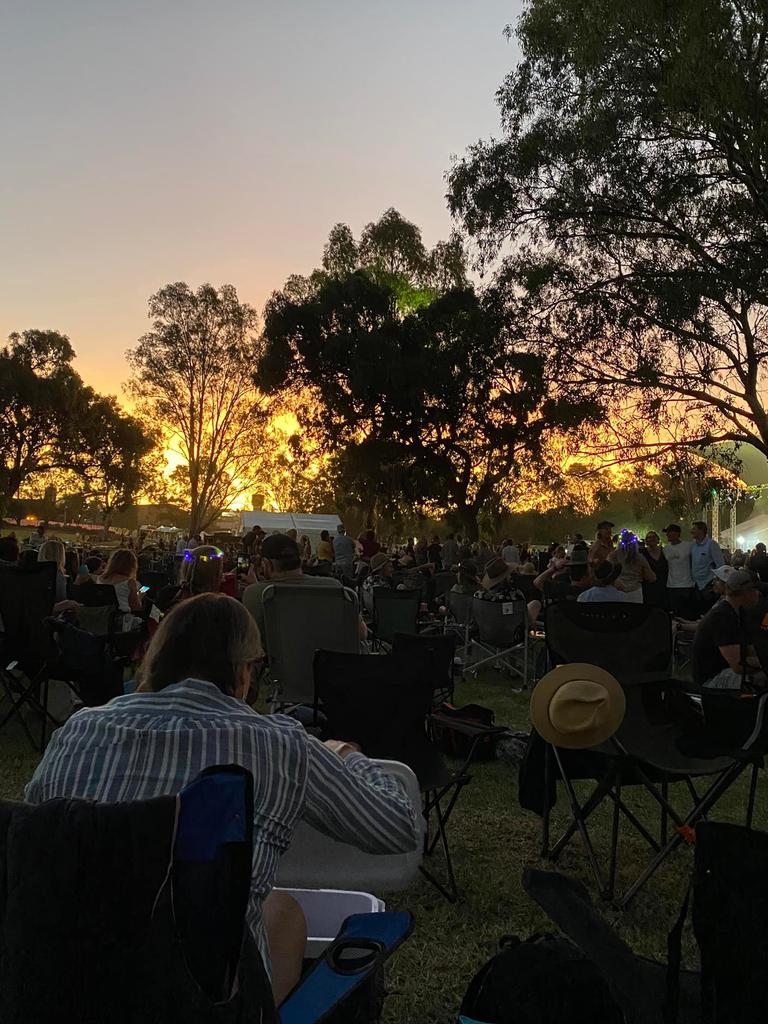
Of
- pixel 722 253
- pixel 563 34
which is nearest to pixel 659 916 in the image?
pixel 722 253

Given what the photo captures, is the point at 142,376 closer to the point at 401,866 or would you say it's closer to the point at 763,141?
the point at 763,141

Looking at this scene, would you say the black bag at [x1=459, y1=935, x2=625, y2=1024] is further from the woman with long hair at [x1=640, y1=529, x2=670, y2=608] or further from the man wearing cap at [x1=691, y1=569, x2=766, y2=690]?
the woman with long hair at [x1=640, y1=529, x2=670, y2=608]

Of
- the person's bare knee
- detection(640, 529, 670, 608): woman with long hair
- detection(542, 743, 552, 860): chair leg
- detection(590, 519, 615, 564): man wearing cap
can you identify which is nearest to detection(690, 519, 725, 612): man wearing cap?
detection(640, 529, 670, 608): woman with long hair

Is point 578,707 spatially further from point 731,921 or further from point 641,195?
point 641,195

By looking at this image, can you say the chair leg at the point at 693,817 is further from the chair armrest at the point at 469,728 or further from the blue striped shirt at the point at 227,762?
the blue striped shirt at the point at 227,762

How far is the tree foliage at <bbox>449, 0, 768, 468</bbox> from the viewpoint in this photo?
10719 mm

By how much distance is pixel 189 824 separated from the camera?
1.12 meters

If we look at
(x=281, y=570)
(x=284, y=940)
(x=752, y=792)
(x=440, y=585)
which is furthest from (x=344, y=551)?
(x=284, y=940)

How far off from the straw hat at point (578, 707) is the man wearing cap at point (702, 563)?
8145 millimetres

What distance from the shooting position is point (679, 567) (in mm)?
11023

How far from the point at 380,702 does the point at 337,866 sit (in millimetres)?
1615

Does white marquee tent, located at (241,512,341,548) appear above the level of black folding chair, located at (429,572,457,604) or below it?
above

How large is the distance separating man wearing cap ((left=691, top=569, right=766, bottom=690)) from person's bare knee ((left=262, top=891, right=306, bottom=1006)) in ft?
13.2

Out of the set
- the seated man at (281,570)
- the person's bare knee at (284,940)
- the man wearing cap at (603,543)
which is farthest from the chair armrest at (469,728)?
the man wearing cap at (603,543)
